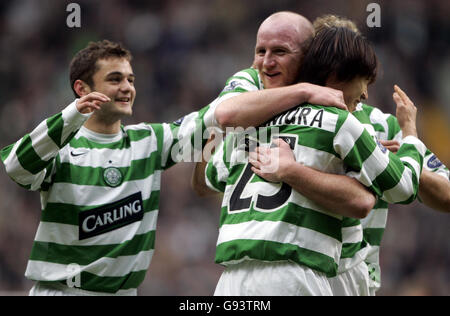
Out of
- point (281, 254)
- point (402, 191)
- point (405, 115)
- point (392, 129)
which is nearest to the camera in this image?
point (281, 254)

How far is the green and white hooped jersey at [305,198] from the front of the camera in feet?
9.27

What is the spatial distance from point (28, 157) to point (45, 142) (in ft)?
0.44

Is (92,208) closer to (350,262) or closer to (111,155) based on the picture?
(111,155)

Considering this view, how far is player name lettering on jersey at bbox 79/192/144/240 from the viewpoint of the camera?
161 inches

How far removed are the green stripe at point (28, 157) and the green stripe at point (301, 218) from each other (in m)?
1.39

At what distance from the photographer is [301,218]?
2852 mm

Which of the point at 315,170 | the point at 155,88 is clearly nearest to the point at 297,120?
the point at 315,170

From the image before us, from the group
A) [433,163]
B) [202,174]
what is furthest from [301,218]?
[202,174]

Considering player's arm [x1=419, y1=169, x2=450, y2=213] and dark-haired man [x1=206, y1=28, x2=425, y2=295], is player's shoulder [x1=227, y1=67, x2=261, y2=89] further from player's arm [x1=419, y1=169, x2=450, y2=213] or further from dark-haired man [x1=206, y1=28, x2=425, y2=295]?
player's arm [x1=419, y1=169, x2=450, y2=213]

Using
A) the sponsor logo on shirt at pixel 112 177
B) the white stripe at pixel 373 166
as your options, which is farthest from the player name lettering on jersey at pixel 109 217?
the white stripe at pixel 373 166

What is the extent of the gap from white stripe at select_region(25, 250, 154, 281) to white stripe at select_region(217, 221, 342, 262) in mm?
1337

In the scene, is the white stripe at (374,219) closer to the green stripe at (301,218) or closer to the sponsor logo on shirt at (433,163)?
the sponsor logo on shirt at (433,163)

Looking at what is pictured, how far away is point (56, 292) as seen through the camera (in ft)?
13.3
